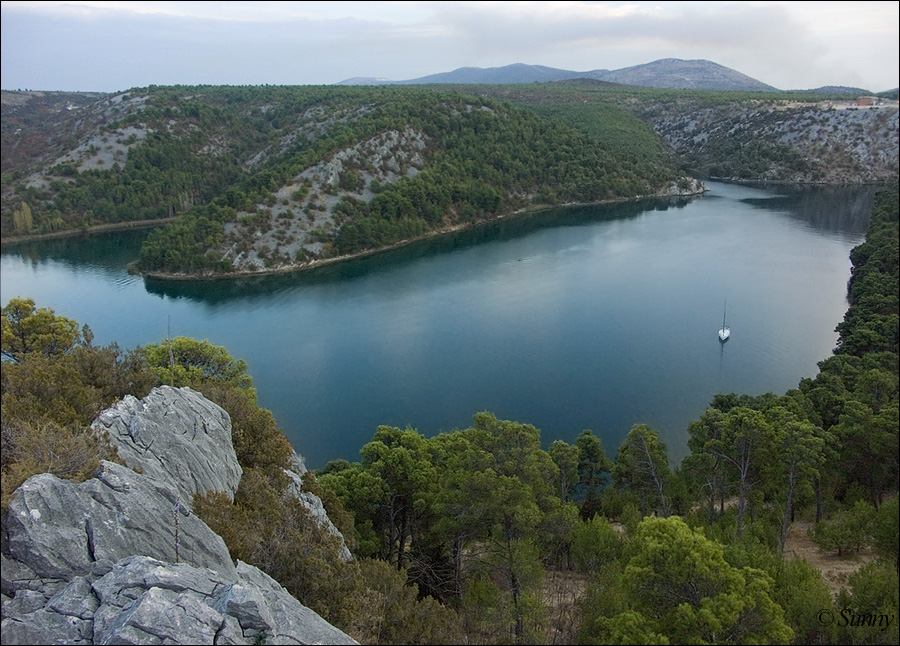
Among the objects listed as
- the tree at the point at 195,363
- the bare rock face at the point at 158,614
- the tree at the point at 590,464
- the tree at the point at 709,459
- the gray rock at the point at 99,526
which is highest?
the gray rock at the point at 99,526

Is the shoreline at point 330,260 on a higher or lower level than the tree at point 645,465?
higher

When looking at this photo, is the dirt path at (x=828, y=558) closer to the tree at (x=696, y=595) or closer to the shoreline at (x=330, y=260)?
the tree at (x=696, y=595)

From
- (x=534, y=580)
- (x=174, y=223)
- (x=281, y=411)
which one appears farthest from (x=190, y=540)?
(x=174, y=223)

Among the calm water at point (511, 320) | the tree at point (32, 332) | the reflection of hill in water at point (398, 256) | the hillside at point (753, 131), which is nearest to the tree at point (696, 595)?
the calm water at point (511, 320)

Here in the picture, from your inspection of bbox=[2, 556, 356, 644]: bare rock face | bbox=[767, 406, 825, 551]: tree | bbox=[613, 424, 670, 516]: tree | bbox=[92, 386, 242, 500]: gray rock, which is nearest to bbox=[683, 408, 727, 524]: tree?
bbox=[613, 424, 670, 516]: tree

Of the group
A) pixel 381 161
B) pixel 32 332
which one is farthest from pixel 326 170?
pixel 32 332

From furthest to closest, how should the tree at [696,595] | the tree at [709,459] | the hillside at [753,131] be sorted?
the hillside at [753,131] → the tree at [709,459] → the tree at [696,595]
